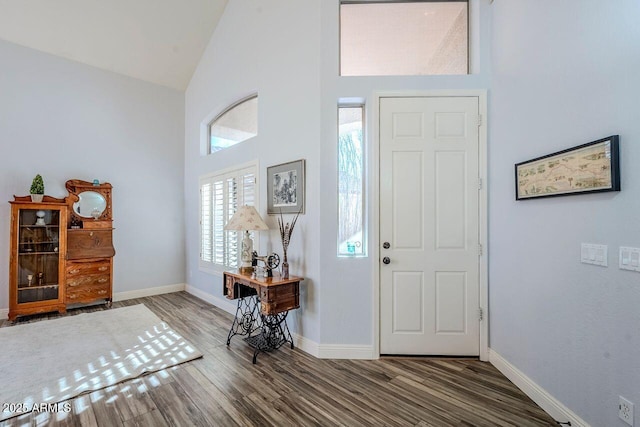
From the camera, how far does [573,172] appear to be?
5.93 ft

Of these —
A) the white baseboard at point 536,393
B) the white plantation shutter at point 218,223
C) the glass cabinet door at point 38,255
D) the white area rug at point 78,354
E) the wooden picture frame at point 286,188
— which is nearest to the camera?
the white baseboard at point 536,393

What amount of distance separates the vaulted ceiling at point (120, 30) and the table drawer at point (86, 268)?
3.09 m

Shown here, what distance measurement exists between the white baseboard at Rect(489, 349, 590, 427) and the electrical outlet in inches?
10.5

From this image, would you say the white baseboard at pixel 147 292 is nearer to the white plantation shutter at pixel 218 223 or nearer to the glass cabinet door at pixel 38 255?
the glass cabinet door at pixel 38 255

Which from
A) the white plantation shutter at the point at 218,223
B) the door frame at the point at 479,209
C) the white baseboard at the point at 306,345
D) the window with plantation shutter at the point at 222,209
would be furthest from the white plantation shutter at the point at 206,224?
the door frame at the point at 479,209

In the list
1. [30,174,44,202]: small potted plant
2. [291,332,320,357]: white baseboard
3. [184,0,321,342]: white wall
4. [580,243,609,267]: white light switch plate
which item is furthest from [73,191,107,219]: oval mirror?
[580,243,609,267]: white light switch plate

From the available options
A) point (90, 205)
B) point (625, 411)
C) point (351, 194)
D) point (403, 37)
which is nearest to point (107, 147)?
point (90, 205)

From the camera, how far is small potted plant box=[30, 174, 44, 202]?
3820 millimetres

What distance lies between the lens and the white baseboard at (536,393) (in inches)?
72.0

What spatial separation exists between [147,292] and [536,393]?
17.6ft

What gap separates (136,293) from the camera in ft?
15.9

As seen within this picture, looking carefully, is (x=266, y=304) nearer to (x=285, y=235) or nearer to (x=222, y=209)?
(x=285, y=235)

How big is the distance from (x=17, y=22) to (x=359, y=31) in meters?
4.50

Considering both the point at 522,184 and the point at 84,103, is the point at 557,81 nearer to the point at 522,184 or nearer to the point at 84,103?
the point at 522,184
